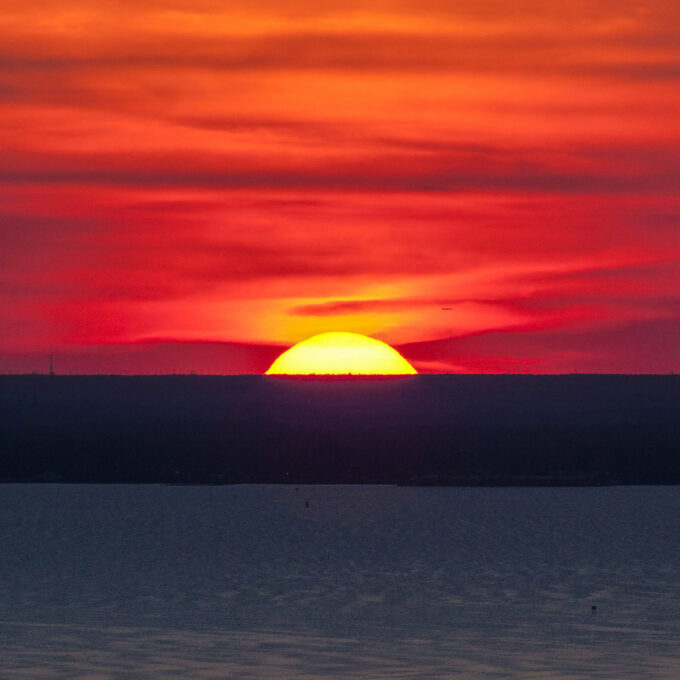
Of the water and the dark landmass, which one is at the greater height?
the dark landmass

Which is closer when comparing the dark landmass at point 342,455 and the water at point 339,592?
the water at point 339,592

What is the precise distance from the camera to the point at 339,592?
5016 centimetres

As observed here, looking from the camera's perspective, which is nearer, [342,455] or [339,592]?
[339,592]

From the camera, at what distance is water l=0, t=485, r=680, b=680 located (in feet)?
116

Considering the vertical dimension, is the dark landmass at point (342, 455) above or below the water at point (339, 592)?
above

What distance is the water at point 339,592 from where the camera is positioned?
116ft

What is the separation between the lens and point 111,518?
295 feet

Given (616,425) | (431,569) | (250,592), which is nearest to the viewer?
(250,592)

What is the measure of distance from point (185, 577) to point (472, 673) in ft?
77.3

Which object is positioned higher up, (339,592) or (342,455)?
(342,455)

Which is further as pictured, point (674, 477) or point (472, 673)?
point (674, 477)

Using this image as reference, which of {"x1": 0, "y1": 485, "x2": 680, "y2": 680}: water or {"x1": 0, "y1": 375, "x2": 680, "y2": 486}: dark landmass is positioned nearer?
{"x1": 0, "y1": 485, "x2": 680, "y2": 680}: water

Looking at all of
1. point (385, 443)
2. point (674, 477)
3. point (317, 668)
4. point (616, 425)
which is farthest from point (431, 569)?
point (616, 425)

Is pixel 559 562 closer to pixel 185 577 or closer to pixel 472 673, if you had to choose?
pixel 185 577
